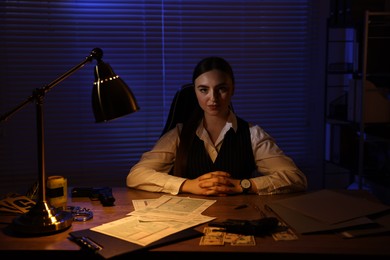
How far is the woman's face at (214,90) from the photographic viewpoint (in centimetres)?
199

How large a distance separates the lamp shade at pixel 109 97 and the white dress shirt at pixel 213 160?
20.7 inches

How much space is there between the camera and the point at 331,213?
150 centimetres

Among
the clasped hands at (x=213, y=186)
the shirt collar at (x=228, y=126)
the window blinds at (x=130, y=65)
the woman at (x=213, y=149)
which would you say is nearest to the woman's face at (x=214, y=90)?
the woman at (x=213, y=149)

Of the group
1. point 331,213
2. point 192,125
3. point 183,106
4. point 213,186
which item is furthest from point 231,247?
point 183,106

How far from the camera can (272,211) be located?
5.17 feet

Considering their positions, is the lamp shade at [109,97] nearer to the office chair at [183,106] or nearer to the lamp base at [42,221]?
the lamp base at [42,221]

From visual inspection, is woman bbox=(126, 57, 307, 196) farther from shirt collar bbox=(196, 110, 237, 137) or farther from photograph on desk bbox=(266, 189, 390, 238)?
photograph on desk bbox=(266, 189, 390, 238)

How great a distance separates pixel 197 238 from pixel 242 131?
0.91 metres

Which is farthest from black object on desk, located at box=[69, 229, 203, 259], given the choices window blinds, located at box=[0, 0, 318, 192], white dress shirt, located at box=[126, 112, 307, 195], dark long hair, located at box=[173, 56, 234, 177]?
window blinds, located at box=[0, 0, 318, 192]

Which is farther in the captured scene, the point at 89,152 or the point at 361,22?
the point at 89,152

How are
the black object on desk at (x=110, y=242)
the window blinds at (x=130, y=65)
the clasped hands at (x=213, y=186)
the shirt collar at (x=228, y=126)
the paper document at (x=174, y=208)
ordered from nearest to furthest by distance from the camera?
the black object on desk at (x=110, y=242)
the paper document at (x=174, y=208)
the clasped hands at (x=213, y=186)
the shirt collar at (x=228, y=126)
the window blinds at (x=130, y=65)

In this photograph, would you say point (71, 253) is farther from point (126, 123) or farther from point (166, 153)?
point (126, 123)

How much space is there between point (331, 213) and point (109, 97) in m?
0.84

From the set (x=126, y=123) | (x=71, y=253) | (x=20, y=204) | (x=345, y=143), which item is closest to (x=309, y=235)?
(x=71, y=253)
